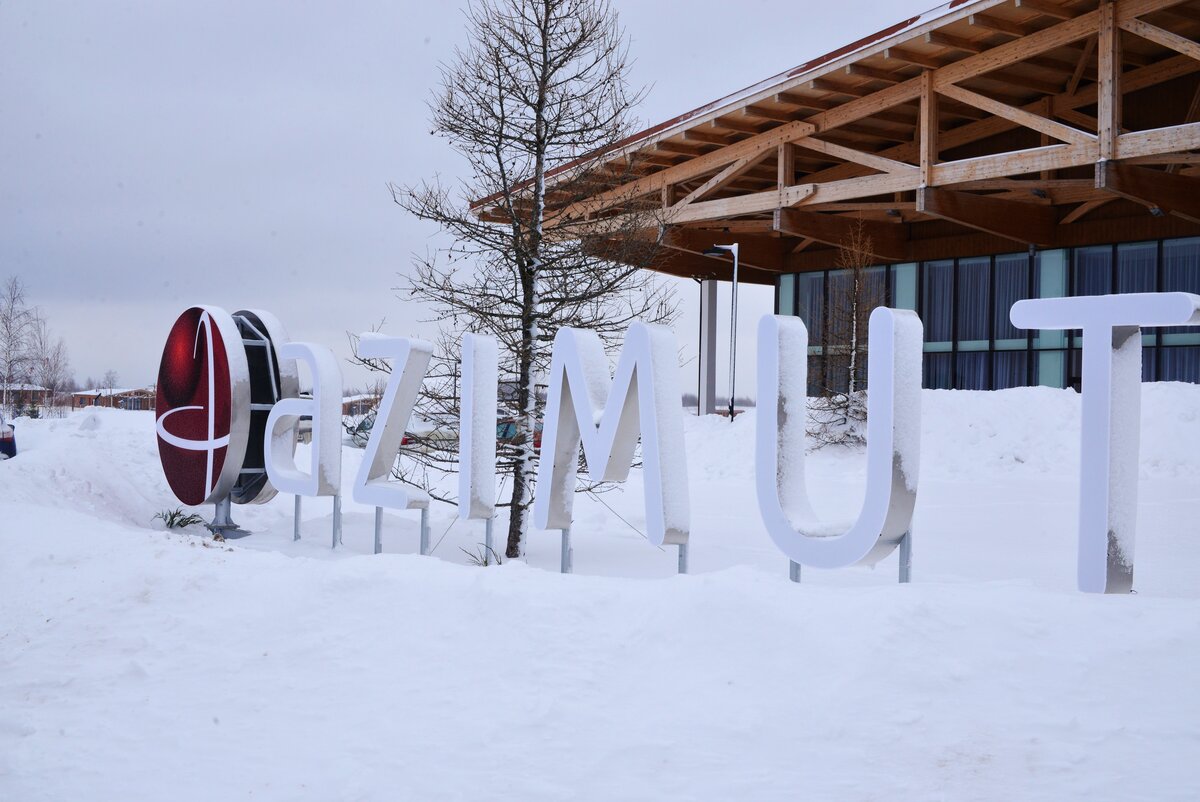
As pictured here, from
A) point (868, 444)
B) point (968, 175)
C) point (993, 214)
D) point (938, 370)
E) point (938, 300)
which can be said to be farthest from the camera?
point (938, 370)

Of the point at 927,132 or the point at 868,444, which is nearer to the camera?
the point at 868,444

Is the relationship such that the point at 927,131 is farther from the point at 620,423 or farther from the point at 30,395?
the point at 30,395

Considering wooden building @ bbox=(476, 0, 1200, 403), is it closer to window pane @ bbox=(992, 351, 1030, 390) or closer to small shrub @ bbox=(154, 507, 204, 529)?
window pane @ bbox=(992, 351, 1030, 390)

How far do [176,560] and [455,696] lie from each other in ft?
12.5

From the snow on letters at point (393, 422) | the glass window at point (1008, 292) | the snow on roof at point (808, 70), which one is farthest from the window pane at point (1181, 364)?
the snow on letters at point (393, 422)

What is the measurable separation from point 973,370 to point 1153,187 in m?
8.63

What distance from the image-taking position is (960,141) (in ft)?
78.9

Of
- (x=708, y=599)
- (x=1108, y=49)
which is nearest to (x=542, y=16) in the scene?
(x=708, y=599)

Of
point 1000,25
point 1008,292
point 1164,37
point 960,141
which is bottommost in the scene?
Result: point 1008,292

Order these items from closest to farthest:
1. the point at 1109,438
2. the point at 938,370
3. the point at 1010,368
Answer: the point at 1109,438 < the point at 1010,368 < the point at 938,370

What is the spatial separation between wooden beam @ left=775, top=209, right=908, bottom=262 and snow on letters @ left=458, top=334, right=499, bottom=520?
14038mm

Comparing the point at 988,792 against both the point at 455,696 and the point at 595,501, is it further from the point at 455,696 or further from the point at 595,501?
the point at 595,501

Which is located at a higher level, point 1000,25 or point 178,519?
point 1000,25

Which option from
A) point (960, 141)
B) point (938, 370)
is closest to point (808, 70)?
point (960, 141)
